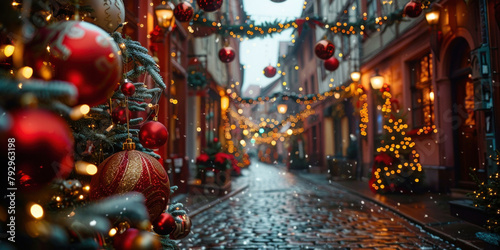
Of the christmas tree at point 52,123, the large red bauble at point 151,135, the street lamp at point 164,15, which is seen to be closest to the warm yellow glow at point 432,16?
the street lamp at point 164,15

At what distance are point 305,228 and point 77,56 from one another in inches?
252

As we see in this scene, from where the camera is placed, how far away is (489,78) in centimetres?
855

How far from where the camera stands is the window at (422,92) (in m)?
13.4

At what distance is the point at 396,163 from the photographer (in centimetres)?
1231

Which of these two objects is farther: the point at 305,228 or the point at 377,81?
the point at 377,81

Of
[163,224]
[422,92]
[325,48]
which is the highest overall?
[325,48]

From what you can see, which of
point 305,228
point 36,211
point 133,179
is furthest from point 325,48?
point 36,211

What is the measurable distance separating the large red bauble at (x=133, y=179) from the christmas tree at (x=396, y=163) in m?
10.5

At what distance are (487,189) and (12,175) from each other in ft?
20.1

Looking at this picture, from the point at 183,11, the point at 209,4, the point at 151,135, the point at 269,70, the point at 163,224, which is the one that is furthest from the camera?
the point at 269,70

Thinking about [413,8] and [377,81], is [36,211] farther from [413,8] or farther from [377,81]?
[377,81]

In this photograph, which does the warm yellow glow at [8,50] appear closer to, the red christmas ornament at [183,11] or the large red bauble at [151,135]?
the large red bauble at [151,135]

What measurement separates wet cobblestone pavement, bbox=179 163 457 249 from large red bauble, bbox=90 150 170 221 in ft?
11.4

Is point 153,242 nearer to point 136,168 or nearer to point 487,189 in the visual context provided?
point 136,168
